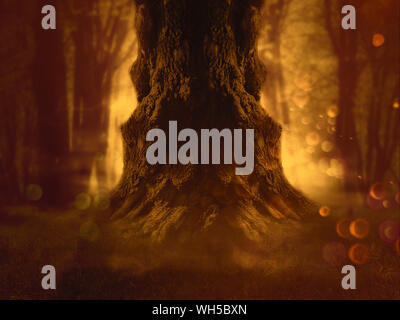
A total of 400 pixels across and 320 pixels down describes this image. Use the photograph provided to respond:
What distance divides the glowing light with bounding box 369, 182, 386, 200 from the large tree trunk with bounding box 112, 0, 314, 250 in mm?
3308

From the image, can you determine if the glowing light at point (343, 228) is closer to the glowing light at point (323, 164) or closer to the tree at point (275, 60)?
the glowing light at point (323, 164)

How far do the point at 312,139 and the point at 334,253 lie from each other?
4.29 metres

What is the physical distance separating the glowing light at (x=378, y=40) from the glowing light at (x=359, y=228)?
14.5ft

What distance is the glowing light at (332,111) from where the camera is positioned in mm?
6975

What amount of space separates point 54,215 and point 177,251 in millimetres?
2658

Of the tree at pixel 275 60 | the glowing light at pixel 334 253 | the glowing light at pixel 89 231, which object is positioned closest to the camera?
the glowing light at pixel 334 253

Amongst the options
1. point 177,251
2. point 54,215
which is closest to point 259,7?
point 177,251

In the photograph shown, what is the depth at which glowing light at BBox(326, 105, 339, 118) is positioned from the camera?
6.97m

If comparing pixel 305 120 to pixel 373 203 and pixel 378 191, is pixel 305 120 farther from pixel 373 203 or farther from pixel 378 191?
pixel 373 203

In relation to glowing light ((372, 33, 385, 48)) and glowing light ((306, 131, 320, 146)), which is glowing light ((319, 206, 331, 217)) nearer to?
glowing light ((306, 131, 320, 146))

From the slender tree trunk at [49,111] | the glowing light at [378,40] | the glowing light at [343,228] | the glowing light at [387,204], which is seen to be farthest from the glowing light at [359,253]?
the glowing light at [378,40]

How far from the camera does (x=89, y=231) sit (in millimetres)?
3510

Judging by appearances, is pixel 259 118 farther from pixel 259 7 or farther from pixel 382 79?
pixel 382 79

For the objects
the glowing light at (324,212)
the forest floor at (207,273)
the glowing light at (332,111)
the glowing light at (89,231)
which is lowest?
the forest floor at (207,273)
